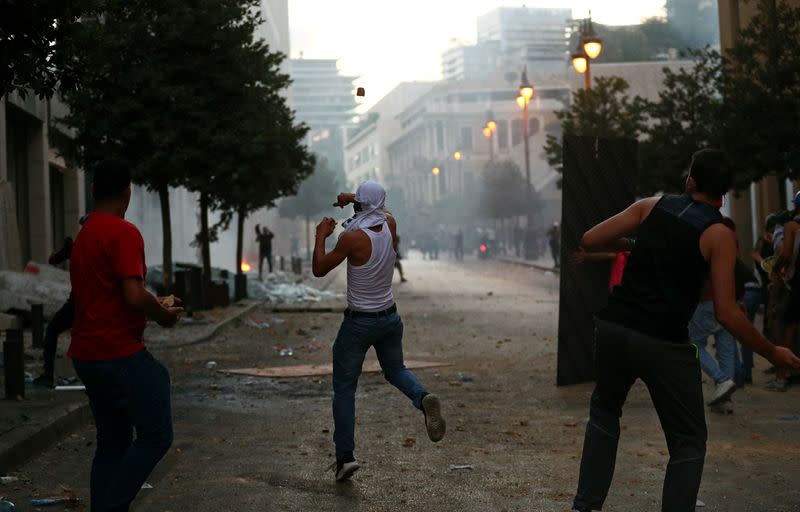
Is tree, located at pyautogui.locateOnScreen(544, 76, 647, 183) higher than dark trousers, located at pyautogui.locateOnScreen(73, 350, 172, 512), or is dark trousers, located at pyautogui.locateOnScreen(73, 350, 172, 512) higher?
tree, located at pyautogui.locateOnScreen(544, 76, 647, 183)

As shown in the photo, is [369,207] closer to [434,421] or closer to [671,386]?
[434,421]

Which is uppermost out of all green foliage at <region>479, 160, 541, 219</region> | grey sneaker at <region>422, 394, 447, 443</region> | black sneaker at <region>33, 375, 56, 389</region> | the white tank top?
green foliage at <region>479, 160, 541, 219</region>

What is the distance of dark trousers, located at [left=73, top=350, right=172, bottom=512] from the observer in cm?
474

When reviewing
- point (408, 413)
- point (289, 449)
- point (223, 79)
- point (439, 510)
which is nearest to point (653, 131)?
point (223, 79)

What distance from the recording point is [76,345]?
15.7ft

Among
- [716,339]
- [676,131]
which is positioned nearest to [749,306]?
[716,339]

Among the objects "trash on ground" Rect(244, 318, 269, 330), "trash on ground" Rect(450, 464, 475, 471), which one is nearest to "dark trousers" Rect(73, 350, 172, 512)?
"trash on ground" Rect(450, 464, 475, 471)

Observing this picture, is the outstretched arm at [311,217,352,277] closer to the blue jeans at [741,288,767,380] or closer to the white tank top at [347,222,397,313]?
the white tank top at [347,222,397,313]

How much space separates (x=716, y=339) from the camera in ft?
33.0

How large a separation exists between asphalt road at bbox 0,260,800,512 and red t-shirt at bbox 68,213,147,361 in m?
1.83

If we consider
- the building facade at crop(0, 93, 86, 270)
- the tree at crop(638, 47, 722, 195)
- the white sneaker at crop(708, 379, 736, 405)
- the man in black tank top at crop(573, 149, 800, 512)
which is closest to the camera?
the man in black tank top at crop(573, 149, 800, 512)

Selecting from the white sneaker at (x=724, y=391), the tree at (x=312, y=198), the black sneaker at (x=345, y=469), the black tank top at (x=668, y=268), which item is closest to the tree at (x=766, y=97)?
the white sneaker at (x=724, y=391)

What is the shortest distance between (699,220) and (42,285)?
52.0 ft

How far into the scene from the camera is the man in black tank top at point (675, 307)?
15.7 ft
